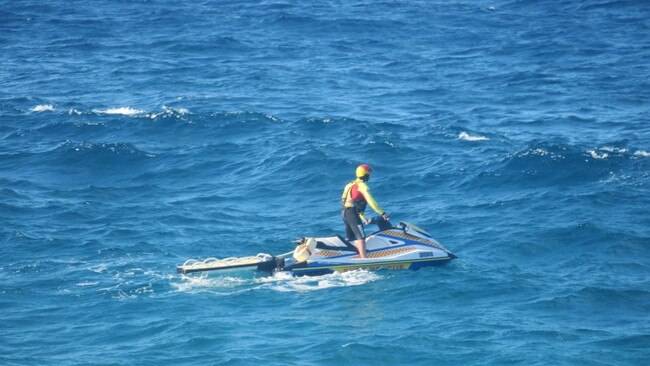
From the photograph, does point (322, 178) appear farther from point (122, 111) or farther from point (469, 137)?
point (122, 111)

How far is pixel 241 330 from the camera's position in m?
19.6

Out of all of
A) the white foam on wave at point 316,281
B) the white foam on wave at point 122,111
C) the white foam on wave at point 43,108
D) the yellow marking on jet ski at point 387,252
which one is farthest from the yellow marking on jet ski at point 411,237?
the white foam on wave at point 43,108

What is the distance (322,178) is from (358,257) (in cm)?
718

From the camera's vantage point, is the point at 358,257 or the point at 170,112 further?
the point at 170,112

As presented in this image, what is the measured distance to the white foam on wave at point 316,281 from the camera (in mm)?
22266

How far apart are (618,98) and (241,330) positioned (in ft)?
75.0

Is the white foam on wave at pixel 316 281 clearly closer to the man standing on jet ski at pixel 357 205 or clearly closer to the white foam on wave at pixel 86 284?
the man standing on jet ski at pixel 357 205

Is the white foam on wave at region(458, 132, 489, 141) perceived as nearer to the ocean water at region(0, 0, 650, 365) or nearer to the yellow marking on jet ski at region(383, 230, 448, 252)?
the ocean water at region(0, 0, 650, 365)

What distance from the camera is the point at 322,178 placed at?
3011cm

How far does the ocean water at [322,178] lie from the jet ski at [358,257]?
15.1 inches

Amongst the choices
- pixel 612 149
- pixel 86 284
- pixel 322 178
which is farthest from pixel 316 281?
pixel 612 149

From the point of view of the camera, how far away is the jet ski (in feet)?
75.2

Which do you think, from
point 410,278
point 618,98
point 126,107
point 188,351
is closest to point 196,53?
point 126,107

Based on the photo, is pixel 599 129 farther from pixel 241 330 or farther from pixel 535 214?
pixel 241 330
